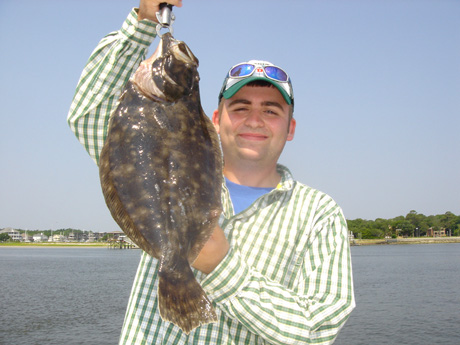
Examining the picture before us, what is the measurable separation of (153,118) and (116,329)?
22.1 metres

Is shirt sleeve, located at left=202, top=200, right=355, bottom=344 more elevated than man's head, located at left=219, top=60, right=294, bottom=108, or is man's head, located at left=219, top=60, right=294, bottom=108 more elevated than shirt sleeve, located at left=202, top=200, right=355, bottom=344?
man's head, located at left=219, top=60, right=294, bottom=108

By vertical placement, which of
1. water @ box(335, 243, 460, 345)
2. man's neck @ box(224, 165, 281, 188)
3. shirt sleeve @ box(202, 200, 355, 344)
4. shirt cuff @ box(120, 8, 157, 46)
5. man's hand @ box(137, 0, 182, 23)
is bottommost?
water @ box(335, 243, 460, 345)

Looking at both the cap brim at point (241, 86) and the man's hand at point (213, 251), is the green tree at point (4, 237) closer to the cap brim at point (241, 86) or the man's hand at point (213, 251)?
the cap brim at point (241, 86)

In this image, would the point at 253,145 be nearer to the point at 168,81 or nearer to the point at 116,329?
the point at 168,81

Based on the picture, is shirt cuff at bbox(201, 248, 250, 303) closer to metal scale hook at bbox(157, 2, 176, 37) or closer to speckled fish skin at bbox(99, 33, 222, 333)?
speckled fish skin at bbox(99, 33, 222, 333)

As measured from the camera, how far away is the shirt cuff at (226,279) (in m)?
2.42

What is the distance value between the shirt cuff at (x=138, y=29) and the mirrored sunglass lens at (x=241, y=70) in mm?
723

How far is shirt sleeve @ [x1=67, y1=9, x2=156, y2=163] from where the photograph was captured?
114 inches

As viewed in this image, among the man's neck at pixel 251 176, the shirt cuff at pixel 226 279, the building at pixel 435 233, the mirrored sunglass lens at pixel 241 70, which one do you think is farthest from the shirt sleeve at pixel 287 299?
the building at pixel 435 233

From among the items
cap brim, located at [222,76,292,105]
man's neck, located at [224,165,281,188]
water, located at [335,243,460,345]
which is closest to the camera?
cap brim, located at [222,76,292,105]

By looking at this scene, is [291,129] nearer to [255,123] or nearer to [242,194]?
[255,123]

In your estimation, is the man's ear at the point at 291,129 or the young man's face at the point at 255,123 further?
the man's ear at the point at 291,129

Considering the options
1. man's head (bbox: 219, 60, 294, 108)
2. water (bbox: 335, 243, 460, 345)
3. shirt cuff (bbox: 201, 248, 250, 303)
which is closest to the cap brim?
→ man's head (bbox: 219, 60, 294, 108)

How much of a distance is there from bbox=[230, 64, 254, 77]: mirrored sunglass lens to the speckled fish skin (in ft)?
2.46
